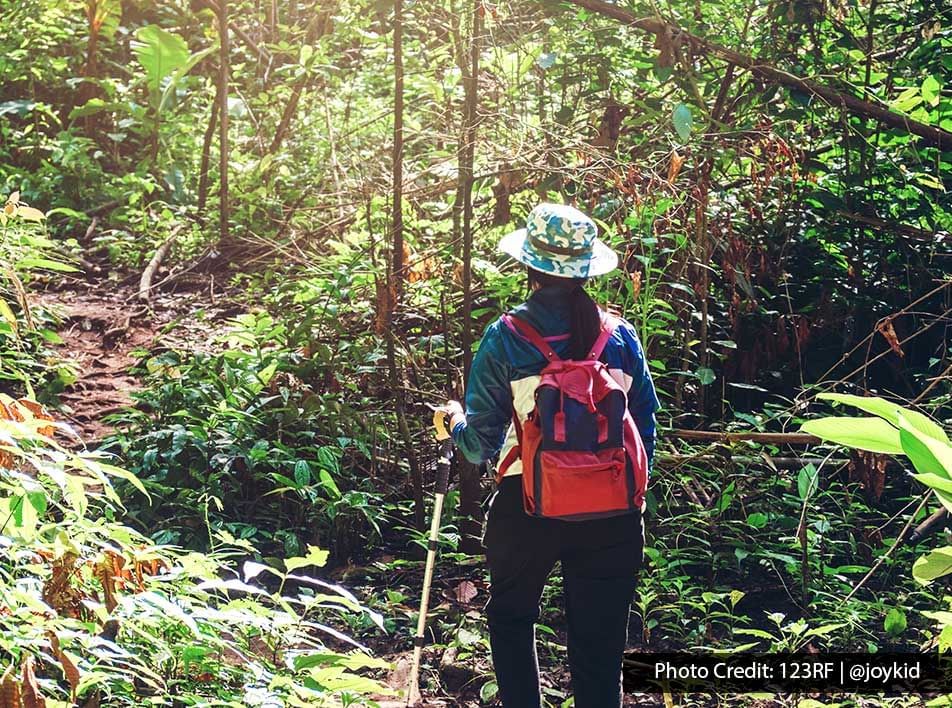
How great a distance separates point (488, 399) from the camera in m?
3.68

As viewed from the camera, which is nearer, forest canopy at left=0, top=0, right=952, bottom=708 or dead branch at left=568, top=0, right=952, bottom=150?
forest canopy at left=0, top=0, right=952, bottom=708

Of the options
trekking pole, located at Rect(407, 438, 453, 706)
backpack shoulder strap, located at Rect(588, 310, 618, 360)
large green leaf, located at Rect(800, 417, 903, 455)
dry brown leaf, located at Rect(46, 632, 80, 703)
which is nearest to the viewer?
large green leaf, located at Rect(800, 417, 903, 455)

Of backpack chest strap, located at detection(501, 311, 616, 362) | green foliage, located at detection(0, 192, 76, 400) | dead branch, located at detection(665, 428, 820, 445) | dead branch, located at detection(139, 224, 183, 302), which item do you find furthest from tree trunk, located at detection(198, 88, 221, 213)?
backpack chest strap, located at detection(501, 311, 616, 362)

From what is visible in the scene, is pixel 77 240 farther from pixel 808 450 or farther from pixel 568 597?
pixel 568 597

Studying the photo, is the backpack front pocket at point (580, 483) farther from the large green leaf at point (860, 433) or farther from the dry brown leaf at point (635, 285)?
the dry brown leaf at point (635, 285)

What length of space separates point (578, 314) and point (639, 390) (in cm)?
36

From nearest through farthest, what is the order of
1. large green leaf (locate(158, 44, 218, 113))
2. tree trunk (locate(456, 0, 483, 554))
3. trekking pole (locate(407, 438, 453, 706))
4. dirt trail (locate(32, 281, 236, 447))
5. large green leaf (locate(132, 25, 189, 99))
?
trekking pole (locate(407, 438, 453, 706)) < tree trunk (locate(456, 0, 483, 554)) < dirt trail (locate(32, 281, 236, 447)) < large green leaf (locate(158, 44, 218, 113)) < large green leaf (locate(132, 25, 189, 99))

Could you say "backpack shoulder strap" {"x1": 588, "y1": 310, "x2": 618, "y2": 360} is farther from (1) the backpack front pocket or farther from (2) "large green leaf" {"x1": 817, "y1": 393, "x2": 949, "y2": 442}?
(2) "large green leaf" {"x1": 817, "y1": 393, "x2": 949, "y2": 442}

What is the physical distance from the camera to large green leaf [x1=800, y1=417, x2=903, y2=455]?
93.4 inches

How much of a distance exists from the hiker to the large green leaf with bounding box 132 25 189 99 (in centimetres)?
659

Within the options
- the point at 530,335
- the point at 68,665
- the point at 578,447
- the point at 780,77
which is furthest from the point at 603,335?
the point at 780,77

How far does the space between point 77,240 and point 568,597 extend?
643 centimetres

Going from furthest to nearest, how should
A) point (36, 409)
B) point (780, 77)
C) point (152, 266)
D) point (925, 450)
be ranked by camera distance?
1. point (152, 266)
2. point (780, 77)
3. point (36, 409)
4. point (925, 450)

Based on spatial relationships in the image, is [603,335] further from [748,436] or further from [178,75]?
[178,75]
